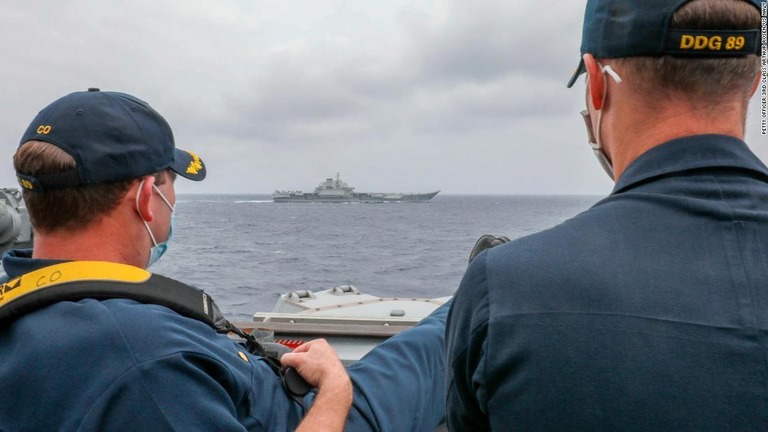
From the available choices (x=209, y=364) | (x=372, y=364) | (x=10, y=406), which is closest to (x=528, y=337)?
(x=209, y=364)

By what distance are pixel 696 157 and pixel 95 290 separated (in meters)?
1.48

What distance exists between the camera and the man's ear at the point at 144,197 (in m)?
1.84

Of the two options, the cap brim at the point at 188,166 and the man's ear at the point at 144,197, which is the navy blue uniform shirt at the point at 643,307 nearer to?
the man's ear at the point at 144,197

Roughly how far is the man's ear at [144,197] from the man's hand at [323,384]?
0.73m

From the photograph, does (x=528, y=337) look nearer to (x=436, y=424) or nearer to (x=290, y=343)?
(x=436, y=424)

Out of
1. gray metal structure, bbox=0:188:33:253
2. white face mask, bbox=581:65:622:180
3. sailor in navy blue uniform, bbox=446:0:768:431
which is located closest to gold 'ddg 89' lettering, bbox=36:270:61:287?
sailor in navy blue uniform, bbox=446:0:768:431

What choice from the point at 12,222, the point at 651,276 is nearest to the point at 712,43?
the point at 651,276

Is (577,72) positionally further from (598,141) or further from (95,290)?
(95,290)

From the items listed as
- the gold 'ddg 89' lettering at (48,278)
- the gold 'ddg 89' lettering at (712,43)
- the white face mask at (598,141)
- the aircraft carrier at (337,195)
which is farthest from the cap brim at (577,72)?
the aircraft carrier at (337,195)

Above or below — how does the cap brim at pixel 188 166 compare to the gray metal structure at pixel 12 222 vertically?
above

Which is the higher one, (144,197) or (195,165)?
(195,165)

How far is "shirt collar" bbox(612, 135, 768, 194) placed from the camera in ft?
3.44

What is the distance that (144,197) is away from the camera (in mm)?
1849

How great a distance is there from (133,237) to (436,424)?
1535mm
